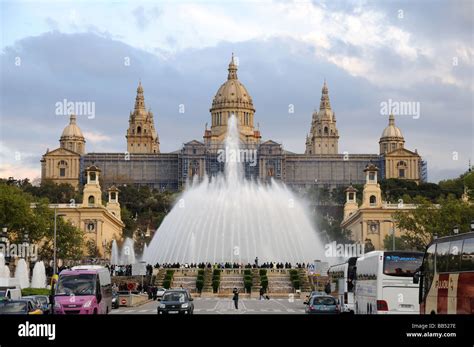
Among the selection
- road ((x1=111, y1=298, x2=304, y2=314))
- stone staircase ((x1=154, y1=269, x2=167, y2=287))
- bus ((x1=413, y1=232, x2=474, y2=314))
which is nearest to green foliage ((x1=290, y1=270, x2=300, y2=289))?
stone staircase ((x1=154, y1=269, x2=167, y2=287))

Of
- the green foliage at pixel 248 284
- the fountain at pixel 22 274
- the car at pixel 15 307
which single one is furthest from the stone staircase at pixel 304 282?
the car at pixel 15 307

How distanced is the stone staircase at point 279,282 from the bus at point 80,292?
43062mm

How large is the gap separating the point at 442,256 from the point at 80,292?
49.7 ft

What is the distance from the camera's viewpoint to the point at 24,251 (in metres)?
96.9

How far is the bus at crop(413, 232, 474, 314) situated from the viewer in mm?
27141

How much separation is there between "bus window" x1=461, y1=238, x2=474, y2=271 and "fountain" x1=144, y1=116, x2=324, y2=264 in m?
64.1

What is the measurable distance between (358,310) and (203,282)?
1533 inches

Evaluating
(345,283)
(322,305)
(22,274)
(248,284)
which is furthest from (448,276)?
(22,274)

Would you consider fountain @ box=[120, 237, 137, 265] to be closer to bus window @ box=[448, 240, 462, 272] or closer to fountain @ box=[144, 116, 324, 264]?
fountain @ box=[144, 116, 324, 264]

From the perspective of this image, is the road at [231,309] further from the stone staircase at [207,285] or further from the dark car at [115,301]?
the stone staircase at [207,285]

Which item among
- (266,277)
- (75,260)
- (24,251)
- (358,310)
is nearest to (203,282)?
(266,277)
